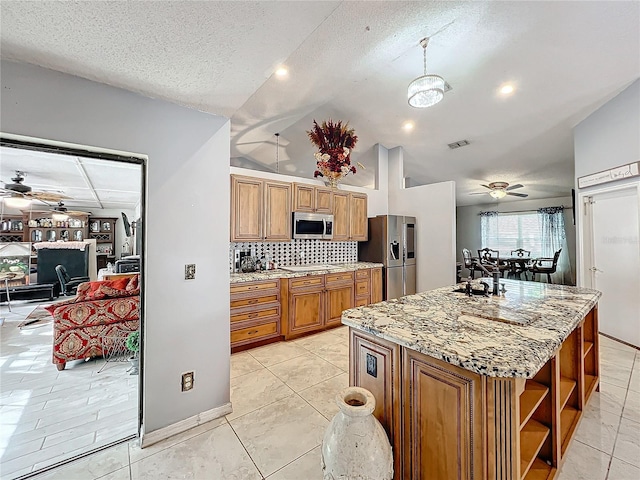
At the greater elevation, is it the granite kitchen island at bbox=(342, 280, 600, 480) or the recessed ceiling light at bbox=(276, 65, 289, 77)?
the recessed ceiling light at bbox=(276, 65, 289, 77)

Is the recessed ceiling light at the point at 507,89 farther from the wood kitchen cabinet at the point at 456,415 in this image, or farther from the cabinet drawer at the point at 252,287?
the cabinet drawer at the point at 252,287

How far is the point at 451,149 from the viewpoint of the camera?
214 inches

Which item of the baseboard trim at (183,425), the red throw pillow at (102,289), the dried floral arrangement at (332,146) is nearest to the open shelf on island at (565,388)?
the baseboard trim at (183,425)

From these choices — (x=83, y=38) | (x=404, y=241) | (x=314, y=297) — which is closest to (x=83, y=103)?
(x=83, y=38)

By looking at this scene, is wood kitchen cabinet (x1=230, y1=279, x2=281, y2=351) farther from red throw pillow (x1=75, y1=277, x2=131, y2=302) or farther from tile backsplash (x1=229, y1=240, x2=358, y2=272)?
red throw pillow (x1=75, y1=277, x2=131, y2=302)

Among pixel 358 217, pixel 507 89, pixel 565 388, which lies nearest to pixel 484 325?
pixel 565 388

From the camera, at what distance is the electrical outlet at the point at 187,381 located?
6.20ft

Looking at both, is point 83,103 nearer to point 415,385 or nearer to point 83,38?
point 83,38

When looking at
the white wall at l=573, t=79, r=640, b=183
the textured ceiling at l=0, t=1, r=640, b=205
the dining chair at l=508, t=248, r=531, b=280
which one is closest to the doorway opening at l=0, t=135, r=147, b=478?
the textured ceiling at l=0, t=1, r=640, b=205

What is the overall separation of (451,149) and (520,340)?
5.15 metres

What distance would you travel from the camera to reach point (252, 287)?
3242 mm

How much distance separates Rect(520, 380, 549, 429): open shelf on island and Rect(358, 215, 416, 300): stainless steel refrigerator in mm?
3211

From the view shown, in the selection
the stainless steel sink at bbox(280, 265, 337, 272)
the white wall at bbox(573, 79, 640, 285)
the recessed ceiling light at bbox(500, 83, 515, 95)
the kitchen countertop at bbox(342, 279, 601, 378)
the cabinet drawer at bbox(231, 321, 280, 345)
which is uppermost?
the recessed ceiling light at bbox(500, 83, 515, 95)

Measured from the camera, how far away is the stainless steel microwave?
3994 millimetres
